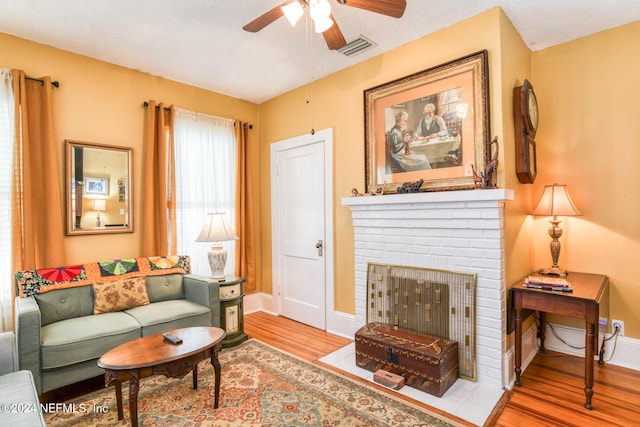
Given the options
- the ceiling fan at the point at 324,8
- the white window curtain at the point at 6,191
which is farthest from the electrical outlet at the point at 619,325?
the white window curtain at the point at 6,191

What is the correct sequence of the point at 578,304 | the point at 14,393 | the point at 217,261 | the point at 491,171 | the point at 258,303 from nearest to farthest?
1. the point at 14,393
2. the point at 578,304
3. the point at 491,171
4. the point at 217,261
5. the point at 258,303

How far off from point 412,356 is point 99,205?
3.06 m

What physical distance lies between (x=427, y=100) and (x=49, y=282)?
340 centimetres

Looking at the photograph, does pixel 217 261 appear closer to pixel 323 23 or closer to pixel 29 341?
pixel 29 341

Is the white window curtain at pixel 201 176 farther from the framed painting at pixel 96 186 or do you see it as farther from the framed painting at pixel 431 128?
the framed painting at pixel 431 128

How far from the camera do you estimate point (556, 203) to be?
2.70m

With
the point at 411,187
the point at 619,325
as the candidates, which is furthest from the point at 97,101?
the point at 619,325

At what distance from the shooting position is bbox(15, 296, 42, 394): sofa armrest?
2127mm

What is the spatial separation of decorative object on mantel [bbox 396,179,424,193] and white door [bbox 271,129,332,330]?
95 centimetres

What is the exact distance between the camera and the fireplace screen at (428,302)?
2514mm

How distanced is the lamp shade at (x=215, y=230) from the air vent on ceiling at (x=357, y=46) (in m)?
2.00

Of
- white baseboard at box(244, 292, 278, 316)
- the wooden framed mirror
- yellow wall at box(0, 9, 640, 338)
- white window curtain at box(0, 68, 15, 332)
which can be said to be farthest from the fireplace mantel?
white window curtain at box(0, 68, 15, 332)

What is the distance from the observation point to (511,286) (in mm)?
2574

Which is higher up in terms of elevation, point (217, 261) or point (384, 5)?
point (384, 5)
